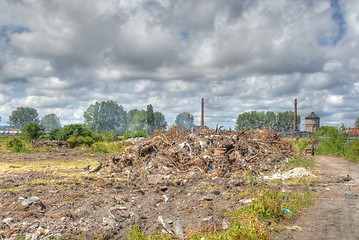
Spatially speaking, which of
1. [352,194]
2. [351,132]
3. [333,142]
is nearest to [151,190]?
[352,194]

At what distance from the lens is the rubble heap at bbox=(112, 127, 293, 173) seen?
15.1 meters

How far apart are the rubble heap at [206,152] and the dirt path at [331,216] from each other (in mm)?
4344

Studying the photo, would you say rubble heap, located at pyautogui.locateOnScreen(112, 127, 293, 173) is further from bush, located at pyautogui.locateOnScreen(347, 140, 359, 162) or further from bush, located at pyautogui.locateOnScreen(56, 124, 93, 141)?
bush, located at pyautogui.locateOnScreen(56, 124, 93, 141)

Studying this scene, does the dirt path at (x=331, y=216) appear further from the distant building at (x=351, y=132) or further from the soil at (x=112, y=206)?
the distant building at (x=351, y=132)

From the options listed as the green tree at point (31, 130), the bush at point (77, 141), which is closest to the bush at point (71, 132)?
Answer: the green tree at point (31, 130)

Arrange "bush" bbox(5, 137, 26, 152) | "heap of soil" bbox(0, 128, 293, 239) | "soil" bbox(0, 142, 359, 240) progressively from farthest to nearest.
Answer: "bush" bbox(5, 137, 26, 152) < "heap of soil" bbox(0, 128, 293, 239) < "soil" bbox(0, 142, 359, 240)

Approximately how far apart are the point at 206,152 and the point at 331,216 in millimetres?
8702

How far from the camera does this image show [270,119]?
8512 cm

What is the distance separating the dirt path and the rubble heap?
4344mm

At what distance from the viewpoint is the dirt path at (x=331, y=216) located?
20.1ft

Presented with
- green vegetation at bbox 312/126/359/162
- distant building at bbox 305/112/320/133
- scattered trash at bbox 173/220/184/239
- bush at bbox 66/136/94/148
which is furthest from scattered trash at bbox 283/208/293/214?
distant building at bbox 305/112/320/133

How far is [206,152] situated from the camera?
1577cm

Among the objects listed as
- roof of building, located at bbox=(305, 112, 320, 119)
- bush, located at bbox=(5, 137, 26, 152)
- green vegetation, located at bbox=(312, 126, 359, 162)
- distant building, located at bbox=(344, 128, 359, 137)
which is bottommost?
bush, located at bbox=(5, 137, 26, 152)

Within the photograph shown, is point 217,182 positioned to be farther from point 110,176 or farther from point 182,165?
point 110,176
